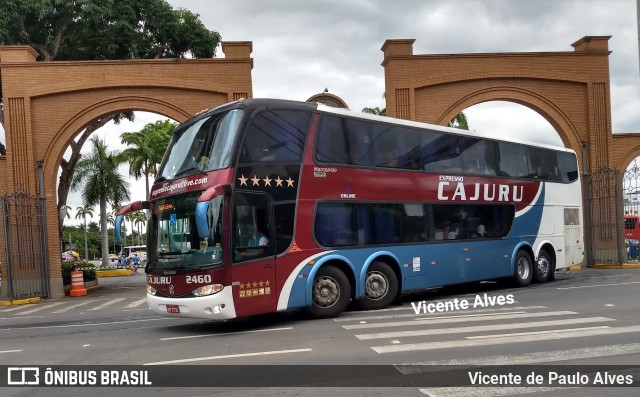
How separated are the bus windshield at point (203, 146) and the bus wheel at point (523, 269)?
9.68 m

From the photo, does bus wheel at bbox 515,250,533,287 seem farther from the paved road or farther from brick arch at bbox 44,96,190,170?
brick arch at bbox 44,96,190,170

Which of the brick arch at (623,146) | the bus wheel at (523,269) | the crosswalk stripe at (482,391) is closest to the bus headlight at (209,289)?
the crosswalk stripe at (482,391)

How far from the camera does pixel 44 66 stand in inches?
814

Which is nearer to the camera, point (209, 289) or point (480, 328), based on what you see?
point (480, 328)

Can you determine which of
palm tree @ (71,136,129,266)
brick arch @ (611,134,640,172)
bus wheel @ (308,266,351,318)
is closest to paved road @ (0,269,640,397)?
bus wheel @ (308,266,351,318)

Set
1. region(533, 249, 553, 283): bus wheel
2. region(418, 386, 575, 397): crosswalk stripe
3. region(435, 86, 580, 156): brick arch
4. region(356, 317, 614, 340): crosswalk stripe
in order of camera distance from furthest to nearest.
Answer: region(435, 86, 580, 156): brick arch, region(533, 249, 553, 283): bus wheel, region(356, 317, 614, 340): crosswalk stripe, region(418, 386, 575, 397): crosswalk stripe

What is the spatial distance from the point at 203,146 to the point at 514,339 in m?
6.18

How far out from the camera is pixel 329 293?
11.3m

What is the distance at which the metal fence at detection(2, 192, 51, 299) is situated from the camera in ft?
65.4

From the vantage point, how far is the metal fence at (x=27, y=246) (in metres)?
19.9

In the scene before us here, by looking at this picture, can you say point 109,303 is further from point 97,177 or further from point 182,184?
point 97,177

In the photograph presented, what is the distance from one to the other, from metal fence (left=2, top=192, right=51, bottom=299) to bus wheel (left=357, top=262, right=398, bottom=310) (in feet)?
43.7

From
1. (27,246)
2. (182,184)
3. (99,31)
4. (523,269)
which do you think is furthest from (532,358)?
(99,31)

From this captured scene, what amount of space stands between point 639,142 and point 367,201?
1674cm
